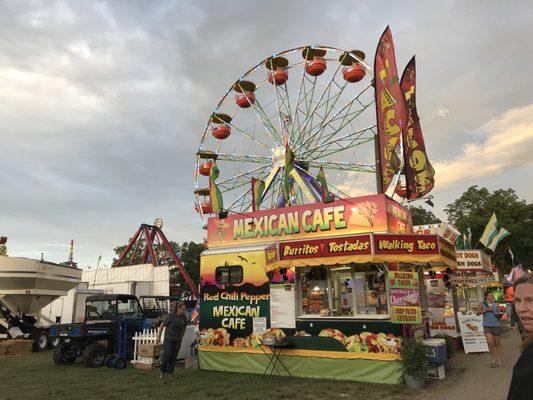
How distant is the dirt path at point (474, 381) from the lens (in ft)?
24.7

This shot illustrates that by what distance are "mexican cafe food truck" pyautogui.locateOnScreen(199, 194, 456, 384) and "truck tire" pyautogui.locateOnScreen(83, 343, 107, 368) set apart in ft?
11.3

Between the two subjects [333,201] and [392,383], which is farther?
[333,201]

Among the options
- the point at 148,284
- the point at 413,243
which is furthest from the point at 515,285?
the point at 148,284

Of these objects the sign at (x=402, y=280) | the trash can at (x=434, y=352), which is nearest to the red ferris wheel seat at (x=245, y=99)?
the sign at (x=402, y=280)

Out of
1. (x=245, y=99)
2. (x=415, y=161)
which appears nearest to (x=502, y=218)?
(x=245, y=99)

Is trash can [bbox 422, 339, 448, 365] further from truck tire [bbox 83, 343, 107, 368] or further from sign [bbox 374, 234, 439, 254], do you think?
truck tire [bbox 83, 343, 107, 368]

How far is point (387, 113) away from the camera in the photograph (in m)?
11.0

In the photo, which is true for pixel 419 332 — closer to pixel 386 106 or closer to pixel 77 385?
pixel 386 106

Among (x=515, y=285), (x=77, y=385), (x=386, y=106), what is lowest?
(x=77, y=385)

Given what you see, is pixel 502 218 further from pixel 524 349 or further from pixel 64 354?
pixel 524 349

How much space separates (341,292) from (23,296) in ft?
51.1

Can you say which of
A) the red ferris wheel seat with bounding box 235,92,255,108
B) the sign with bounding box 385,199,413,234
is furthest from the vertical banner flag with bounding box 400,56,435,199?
the red ferris wheel seat with bounding box 235,92,255,108

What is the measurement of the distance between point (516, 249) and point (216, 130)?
36.5m

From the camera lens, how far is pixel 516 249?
42562 millimetres
